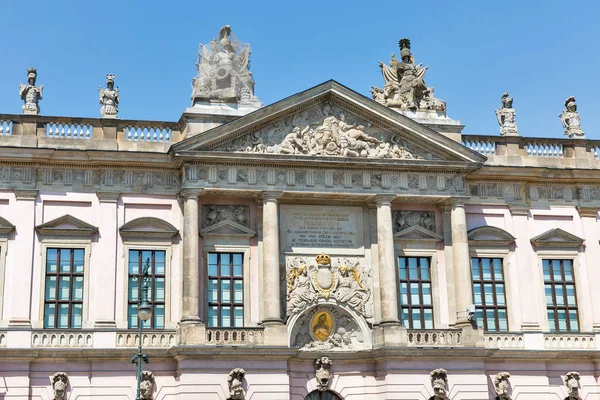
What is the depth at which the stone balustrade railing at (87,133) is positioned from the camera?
29.8 meters

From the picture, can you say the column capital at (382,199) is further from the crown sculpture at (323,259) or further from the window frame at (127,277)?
the window frame at (127,277)

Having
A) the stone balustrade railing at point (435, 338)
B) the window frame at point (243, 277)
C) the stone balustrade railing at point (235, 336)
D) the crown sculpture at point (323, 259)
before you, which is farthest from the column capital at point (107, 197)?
the stone balustrade railing at point (435, 338)

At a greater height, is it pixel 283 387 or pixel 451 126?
pixel 451 126

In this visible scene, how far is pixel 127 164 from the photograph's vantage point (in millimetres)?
29984

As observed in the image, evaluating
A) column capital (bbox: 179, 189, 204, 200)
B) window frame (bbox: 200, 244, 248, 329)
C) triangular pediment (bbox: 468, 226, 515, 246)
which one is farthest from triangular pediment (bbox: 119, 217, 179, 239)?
triangular pediment (bbox: 468, 226, 515, 246)

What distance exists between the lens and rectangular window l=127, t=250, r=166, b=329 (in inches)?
1146

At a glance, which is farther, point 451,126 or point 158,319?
point 451,126

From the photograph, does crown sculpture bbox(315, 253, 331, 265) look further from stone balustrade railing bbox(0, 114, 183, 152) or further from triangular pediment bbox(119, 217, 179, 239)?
stone balustrade railing bbox(0, 114, 183, 152)

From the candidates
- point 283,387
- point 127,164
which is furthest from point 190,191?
point 283,387

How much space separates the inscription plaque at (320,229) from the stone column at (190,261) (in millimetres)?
3140

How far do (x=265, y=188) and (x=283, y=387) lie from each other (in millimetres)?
6499

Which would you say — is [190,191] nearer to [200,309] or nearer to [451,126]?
[200,309]

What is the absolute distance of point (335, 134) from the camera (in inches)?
1229

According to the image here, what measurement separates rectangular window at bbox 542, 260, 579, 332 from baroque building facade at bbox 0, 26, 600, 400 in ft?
0.24
